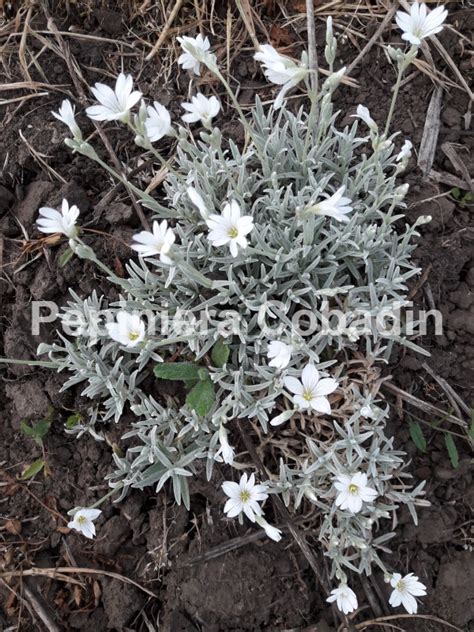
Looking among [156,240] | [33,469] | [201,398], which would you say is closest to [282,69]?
[156,240]

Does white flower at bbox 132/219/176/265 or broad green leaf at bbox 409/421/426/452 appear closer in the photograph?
white flower at bbox 132/219/176/265

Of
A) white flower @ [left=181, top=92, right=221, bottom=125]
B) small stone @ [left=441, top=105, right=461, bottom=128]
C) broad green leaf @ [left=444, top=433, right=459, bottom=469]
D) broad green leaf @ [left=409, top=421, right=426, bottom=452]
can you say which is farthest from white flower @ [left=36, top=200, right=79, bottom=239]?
small stone @ [left=441, top=105, right=461, bottom=128]

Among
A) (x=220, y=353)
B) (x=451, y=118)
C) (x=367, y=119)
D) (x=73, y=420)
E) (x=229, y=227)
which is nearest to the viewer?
(x=229, y=227)

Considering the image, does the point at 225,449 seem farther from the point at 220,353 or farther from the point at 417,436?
the point at 417,436

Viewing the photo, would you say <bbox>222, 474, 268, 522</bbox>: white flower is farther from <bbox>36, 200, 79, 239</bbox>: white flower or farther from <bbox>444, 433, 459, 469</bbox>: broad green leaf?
<bbox>36, 200, 79, 239</bbox>: white flower

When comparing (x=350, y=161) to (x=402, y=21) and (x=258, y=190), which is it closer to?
Result: (x=258, y=190)

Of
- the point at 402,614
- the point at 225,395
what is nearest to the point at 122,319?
the point at 225,395
